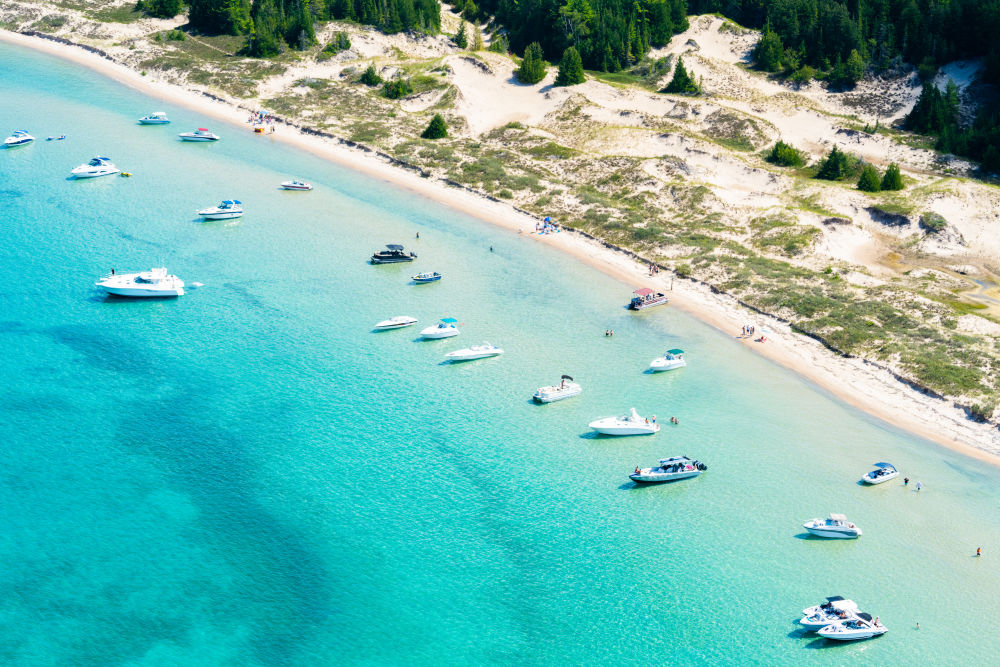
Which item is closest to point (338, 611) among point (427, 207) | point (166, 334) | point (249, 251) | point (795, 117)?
point (166, 334)

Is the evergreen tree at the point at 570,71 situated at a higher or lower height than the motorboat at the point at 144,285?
higher

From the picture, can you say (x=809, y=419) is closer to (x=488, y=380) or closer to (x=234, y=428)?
(x=488, y=380)

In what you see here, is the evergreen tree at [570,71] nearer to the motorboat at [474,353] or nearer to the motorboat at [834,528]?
the motorboat at [474,353]

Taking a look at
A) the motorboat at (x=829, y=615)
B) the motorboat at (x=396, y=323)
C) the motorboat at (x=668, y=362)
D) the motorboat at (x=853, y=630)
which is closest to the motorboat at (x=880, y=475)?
the motorboat at (x=829, y=615)

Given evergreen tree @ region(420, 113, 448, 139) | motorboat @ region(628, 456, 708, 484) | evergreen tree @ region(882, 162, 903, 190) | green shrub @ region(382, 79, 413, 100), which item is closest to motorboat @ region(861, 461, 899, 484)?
motorboat @ region(628, 456, 708, 484)

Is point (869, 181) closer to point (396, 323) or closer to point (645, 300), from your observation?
point (645, 300)

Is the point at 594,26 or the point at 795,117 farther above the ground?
the point at 594,26

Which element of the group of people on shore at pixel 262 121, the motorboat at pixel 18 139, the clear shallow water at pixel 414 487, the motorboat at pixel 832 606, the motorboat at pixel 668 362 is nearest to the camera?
the clear shallow water at pixel 414 487
